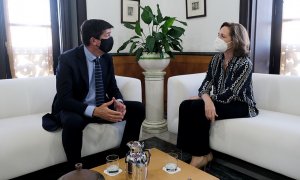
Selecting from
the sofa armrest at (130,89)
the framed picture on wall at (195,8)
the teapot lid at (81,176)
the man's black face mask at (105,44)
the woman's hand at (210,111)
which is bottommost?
the teapot lid at (81,176)

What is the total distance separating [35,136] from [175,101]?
3.79 feet

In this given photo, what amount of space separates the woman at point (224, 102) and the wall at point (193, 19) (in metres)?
0.80

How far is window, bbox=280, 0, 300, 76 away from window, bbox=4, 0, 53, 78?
2.35 metres

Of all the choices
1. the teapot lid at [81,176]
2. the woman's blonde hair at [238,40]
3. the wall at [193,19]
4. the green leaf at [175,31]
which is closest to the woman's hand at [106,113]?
the teapot lid at [81,176]

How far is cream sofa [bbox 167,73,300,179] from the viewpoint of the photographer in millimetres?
1639

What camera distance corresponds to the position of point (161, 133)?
2.88 meters

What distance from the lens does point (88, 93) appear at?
→ 6.47 ft

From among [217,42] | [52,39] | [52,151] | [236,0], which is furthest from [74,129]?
[236,0]

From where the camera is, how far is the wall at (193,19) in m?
2.85

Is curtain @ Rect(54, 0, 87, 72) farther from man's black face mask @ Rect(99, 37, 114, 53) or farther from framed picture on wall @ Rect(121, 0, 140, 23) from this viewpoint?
man's black face mask @ Rect(99, 37, 114, 53)

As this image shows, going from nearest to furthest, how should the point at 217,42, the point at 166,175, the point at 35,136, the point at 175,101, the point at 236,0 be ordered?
the point at 166,175
the point at 35,136
the point at 217,42
the point at 175,101
the point at 236,0

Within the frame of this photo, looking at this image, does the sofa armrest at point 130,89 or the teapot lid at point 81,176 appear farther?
the sofa armrest at point 130,89

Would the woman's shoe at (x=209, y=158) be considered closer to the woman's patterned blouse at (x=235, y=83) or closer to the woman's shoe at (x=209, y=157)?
the woman's shoe at (x=209, y=157)

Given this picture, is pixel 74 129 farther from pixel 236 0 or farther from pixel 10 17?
pixel 236 0
